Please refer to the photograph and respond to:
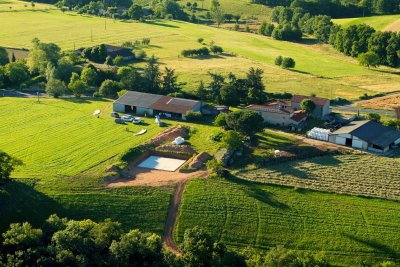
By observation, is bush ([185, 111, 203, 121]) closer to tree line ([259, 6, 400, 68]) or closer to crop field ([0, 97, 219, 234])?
crop field ([0, 97, 219, 234])

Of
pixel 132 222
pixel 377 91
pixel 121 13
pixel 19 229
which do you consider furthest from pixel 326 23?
pixel 19 229

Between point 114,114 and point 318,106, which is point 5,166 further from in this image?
point 318,106

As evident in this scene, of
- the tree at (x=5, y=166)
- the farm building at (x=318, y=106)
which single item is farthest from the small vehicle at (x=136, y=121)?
the farm building at (x=318, y=106)

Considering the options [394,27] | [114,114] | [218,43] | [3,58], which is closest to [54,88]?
[114,114]

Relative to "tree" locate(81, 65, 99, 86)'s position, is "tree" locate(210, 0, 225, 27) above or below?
above

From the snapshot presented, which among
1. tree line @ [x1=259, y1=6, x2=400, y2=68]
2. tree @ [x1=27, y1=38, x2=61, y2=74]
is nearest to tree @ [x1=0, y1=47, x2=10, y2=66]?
tree @ [x1=27, y1=38, x2=61, y2=74]

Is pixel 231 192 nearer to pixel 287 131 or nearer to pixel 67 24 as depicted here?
pixel 287 131

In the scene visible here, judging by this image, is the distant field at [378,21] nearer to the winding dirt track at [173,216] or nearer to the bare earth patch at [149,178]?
the bare earth patch at [149,178]
